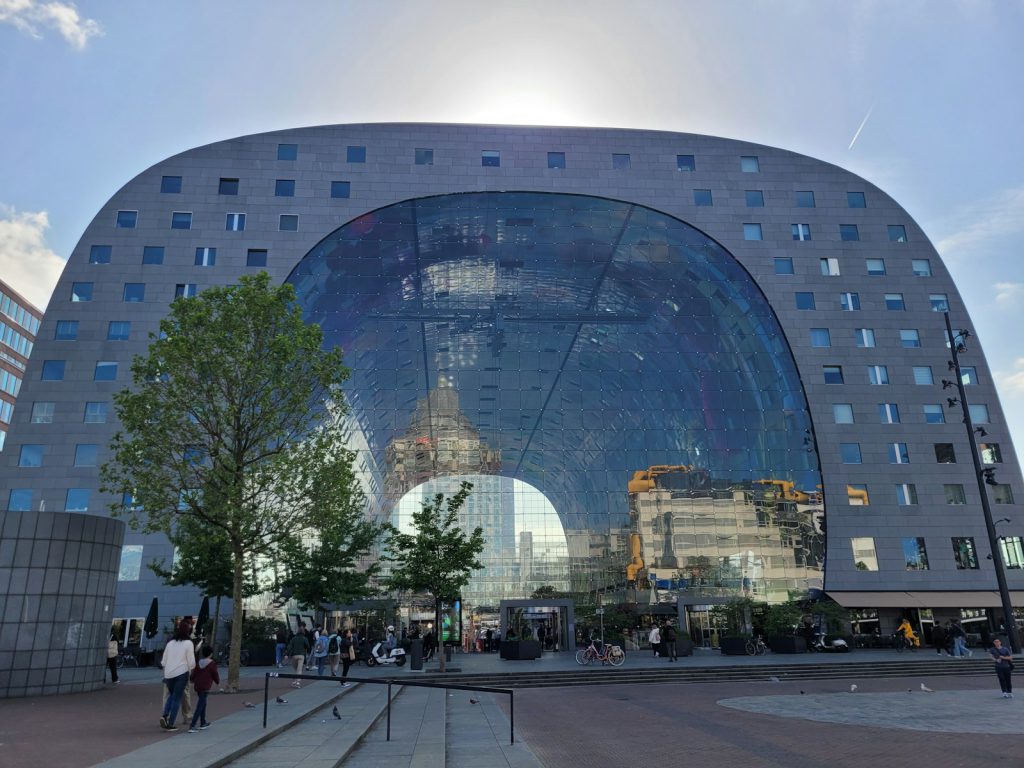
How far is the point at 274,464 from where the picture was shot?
22.2 meters

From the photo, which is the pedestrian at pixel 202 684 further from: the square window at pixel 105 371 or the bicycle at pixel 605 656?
the square window at pixel 105 371

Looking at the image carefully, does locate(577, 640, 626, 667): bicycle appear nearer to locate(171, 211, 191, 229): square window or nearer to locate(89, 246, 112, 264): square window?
locate(171, 211, 191, 229): square window

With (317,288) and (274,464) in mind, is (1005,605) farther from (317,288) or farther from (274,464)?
(317,288)

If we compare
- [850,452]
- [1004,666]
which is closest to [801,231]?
[850,452]

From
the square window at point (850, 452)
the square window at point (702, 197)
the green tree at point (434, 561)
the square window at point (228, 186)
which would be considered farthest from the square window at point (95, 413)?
the square window at point (850, 452)

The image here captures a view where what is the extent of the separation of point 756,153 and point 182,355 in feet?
137

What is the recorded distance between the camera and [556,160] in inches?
1881

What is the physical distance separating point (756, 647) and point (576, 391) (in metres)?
17.8

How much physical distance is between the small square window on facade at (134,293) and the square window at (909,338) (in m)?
47.8

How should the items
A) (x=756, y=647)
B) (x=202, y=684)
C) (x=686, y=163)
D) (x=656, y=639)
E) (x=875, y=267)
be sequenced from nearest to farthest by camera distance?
(x=202, y=684) → (x=656, y=639) → (x=756, y=647) → (x=875, y=267) → (x=686, y=163)

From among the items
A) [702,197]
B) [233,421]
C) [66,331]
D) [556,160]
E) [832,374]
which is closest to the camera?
[233,421]

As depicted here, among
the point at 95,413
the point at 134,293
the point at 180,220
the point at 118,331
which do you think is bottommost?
the point at 95,413

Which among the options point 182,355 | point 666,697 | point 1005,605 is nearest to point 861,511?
→ point 1005,605

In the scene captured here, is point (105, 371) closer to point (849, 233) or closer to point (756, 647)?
point (756, 647)
